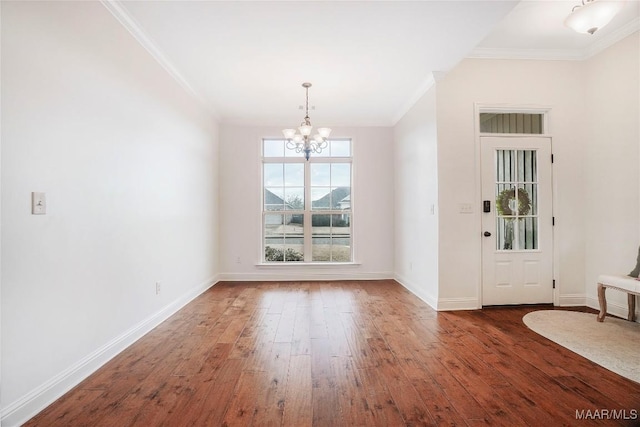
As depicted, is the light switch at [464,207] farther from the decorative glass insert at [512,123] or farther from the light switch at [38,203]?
the light switch at [38,203]

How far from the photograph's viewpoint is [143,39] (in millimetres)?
2914

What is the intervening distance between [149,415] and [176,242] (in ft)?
7.42

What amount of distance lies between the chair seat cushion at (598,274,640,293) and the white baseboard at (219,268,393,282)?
2959 mm

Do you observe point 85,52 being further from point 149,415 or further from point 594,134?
point 594,134

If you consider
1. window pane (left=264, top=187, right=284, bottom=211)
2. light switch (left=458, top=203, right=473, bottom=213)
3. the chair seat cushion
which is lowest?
the chair seat cushion

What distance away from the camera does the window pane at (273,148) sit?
5.69 meters

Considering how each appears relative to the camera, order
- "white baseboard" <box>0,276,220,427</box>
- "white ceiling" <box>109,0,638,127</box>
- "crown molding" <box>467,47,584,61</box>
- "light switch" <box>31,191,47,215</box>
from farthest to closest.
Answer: "crown molding" <box>467,47,584,61</box> < "white ceiling" <box>109,0,638,127</box> < "light switch" <box>31,191,47,215</box> < "white baseboard" <box>0,276,220,427</box>

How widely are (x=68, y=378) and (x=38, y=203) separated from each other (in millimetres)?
1141

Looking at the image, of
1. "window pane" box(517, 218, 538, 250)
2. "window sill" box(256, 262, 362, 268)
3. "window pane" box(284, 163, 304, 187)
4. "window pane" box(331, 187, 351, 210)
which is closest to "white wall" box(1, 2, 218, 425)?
"window sill" box(256, 262, 362, 268)

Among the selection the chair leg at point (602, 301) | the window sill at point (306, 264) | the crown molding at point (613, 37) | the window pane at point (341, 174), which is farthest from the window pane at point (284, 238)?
the crown molding at point (613, 37)

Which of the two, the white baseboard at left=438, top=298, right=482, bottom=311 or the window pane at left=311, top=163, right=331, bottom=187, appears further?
the window pane at left=311, top=163, right=331, bottom=187

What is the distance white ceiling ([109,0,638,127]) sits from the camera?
8.49ft

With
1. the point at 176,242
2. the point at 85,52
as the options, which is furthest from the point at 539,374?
the point at 85,52

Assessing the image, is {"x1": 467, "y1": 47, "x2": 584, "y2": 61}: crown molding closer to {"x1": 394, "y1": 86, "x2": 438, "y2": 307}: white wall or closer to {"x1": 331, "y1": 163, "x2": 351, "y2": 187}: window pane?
{"x1": 394, "y1": 86, "x2": 438, "y2": 307}: white wall
